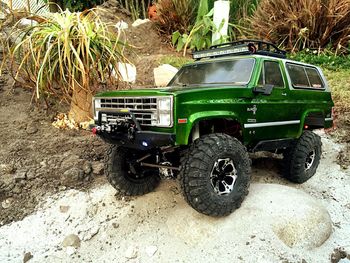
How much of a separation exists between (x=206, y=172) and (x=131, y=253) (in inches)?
A: 42.0

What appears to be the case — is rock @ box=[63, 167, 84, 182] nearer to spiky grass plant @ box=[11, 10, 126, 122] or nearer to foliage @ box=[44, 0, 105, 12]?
spiky grass plant @ box=[11, 10, 126, 122]

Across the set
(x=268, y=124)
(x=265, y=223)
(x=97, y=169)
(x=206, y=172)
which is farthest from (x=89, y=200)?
(x=268, y=124)

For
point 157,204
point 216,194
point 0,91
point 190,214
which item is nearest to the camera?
point 216,194

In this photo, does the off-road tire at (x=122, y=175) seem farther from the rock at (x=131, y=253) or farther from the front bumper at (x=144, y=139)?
the rock at (x=131, y=253)

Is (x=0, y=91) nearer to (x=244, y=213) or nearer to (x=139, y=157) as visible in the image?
(x=139, y=157)

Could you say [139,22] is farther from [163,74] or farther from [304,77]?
[304,77]

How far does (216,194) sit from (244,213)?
448 mm

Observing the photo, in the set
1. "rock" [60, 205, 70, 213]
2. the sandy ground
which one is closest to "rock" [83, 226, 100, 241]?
the sandy ground

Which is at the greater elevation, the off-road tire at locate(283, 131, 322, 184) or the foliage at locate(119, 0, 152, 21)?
the foliage at locate(119, 0, 152, 21)

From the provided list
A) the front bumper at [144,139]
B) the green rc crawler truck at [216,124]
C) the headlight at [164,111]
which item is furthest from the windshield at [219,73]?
the front bumper at [144,139]

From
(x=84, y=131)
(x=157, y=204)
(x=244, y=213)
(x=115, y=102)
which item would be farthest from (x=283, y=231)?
(x=84, y=131)

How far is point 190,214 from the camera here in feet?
12.8

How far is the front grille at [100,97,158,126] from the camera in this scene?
3.48m

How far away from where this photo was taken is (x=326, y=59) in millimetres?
7965
